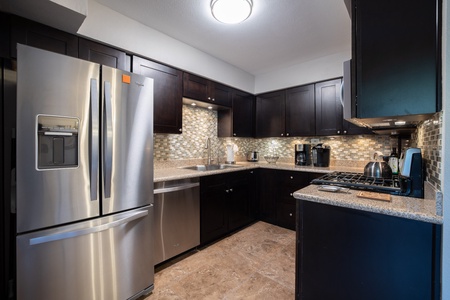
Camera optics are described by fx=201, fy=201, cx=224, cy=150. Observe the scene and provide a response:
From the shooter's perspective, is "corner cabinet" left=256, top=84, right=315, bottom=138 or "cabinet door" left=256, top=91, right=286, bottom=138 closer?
"corner cabinet" left=256, top=84, right=315, bottom=138

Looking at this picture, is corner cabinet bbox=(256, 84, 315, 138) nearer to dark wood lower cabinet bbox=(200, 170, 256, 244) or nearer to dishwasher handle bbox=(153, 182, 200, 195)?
dark wood lower cabinet bbox=(200, 170, 256, 244)

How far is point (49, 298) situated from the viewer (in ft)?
3.97

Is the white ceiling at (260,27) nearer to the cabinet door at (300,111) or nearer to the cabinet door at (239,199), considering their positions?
the cabinet door at (300,111)

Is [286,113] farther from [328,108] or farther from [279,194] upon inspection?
[279,194]

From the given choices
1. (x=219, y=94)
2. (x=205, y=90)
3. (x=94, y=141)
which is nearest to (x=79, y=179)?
(x=94, y=141)

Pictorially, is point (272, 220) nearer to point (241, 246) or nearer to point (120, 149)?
point (241, 246)

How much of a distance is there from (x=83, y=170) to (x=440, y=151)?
1.97 m

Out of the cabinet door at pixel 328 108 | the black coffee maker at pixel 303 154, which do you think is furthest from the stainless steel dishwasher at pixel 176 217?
the cabinet door at pixel 328 108

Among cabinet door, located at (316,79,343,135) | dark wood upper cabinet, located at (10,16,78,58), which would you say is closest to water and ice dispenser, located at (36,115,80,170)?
dark wood upper cabinet, located at (10,16,78,58)

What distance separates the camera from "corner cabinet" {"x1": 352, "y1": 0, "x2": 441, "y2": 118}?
39.1 inches

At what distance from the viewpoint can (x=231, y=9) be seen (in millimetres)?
1757

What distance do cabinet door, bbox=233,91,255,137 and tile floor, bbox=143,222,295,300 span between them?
1.72 meters

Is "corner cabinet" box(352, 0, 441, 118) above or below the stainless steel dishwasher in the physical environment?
above

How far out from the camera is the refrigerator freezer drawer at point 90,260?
1.17 meters
